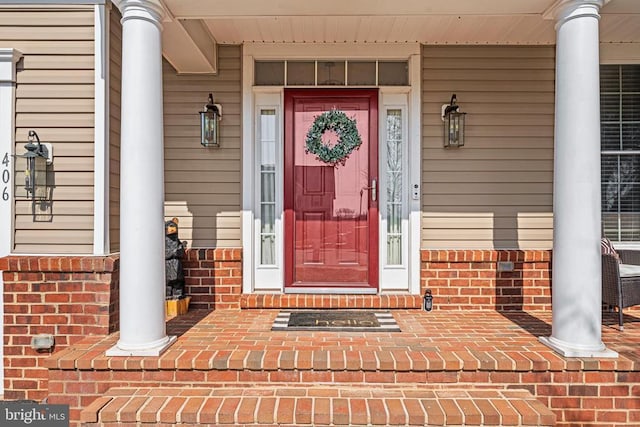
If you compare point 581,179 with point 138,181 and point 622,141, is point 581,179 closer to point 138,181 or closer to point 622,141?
point 622,141

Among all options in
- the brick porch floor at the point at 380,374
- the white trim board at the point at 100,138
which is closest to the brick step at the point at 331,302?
the brick porch floor at the point at 380,374

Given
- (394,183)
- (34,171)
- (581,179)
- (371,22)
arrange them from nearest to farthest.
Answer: (581,179)
(34,171)
(371,22)
(394,183)

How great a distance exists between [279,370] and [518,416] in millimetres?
1393

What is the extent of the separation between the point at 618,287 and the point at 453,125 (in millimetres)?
1864

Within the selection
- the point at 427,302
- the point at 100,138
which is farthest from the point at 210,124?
the point at 427,302

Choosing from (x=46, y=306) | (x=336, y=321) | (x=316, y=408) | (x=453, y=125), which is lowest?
(x=316, y=408)

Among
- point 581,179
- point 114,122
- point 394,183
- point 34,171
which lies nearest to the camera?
point 581,179

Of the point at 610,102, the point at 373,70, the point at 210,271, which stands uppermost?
the point at 373,70

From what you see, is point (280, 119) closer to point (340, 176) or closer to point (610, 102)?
point (340, 176)

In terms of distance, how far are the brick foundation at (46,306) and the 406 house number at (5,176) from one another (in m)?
0.47

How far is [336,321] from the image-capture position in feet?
11.6

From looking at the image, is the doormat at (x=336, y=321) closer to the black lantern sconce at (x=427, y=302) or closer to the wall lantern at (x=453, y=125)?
the black lantern sconce at (x=427, y=302)

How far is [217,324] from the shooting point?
3.50 meters

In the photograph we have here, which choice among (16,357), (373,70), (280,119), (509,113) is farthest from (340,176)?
(16,357)
